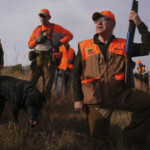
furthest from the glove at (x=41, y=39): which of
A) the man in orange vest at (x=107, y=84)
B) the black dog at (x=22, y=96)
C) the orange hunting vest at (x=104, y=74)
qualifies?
the orange hunting vest at (x=104, y=74)

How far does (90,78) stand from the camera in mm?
2637

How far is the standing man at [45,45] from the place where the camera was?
433 centimetres

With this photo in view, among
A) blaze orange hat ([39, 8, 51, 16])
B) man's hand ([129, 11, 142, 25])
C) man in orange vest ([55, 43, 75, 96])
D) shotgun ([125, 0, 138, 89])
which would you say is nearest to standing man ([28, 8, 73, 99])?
blaze orange hat ([39, 8, 51, 16])

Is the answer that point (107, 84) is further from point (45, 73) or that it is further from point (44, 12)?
point (44, 12)

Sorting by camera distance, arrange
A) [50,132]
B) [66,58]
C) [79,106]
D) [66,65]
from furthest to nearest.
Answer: [66,58]
[66,65]
[50,132]
[79,106]

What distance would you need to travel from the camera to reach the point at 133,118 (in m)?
2.65

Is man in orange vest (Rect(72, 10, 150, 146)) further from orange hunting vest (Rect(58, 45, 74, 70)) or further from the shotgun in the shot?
orange hunting vest (Rect(58, 45, 74, 70))

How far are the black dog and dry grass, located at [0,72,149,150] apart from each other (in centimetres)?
20

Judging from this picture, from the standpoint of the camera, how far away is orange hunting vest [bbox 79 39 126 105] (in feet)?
8.37

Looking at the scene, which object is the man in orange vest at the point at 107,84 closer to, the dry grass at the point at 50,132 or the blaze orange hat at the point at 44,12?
the dry grass at the point at 50,132

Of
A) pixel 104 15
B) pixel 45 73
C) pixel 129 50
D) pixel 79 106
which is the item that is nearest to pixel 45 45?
pixel 45 73

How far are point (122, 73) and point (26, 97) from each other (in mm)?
1795

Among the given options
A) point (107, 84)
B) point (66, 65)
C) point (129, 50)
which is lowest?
point (66, 65)

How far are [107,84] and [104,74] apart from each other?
0.49ft
